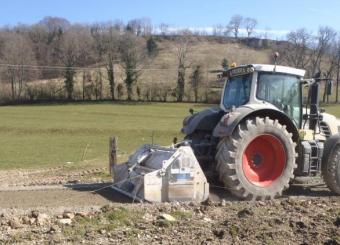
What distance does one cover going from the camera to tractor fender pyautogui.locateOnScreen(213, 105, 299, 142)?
9.80 meters

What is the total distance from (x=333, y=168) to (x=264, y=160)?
56.2 inches

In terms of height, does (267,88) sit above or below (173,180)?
above

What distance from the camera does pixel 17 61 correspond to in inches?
4513

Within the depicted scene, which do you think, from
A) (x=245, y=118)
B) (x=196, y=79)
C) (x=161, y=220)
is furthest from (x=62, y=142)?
(x=196, y=79)

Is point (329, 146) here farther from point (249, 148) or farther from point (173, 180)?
point (173, 180)

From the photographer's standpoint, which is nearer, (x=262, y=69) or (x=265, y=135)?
(x=265, y=135)

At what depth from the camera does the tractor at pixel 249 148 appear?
949 cm

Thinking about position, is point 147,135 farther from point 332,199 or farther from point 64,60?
point 64,60

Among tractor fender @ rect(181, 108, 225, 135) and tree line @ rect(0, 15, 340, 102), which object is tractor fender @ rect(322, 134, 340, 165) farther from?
tree line @ rect(0, 15, 340, 102)

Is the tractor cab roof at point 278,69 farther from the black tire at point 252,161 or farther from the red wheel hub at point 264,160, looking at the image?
the red wheel hub at point 264,160

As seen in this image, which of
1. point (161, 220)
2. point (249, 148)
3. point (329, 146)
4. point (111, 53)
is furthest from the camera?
point (111, 53)

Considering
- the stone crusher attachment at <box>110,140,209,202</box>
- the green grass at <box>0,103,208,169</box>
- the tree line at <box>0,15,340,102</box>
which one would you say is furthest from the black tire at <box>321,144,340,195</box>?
the tree line at <box>0,15,340,102</box>

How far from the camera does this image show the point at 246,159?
33.3 ft

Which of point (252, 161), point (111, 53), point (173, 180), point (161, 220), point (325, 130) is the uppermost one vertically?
point (111, 53)
